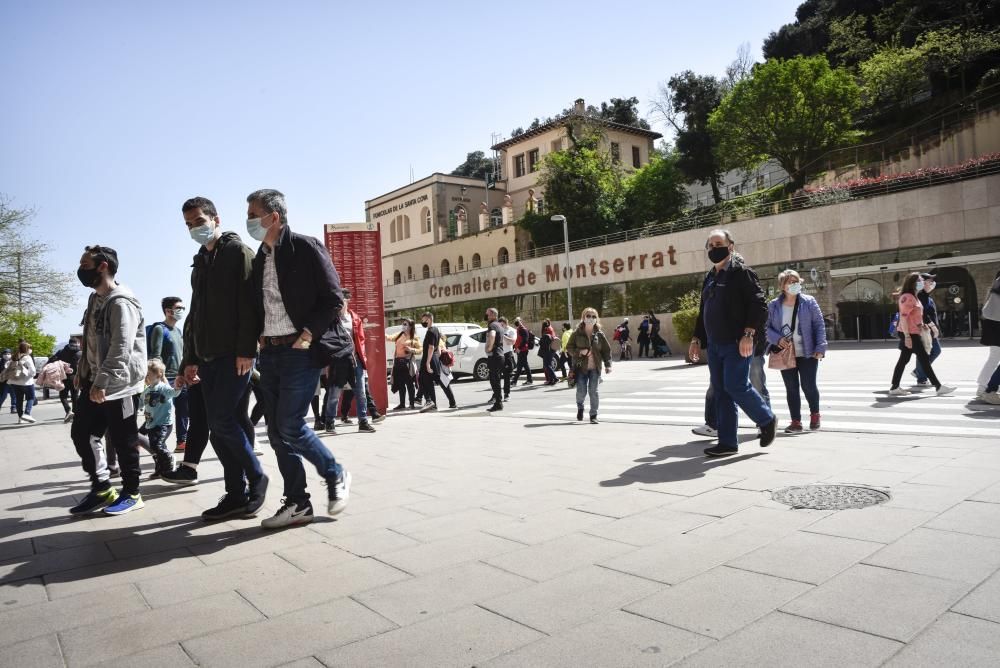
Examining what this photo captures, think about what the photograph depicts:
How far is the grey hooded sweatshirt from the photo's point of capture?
512 centimetres

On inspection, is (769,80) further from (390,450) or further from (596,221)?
(390,450)

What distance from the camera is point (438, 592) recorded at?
A: 325 cm

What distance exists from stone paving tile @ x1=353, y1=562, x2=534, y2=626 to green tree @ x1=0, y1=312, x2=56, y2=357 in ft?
133

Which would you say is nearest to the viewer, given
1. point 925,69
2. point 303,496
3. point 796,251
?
point 303,496

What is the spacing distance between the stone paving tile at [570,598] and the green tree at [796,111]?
117 feet

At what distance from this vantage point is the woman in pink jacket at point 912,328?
1044 centimetres

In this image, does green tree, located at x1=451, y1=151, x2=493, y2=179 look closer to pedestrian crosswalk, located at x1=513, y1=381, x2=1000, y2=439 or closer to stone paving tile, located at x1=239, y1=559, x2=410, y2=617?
pedestrian crosswalk, located at x1=513, y1=381, x2=1000, y2=439

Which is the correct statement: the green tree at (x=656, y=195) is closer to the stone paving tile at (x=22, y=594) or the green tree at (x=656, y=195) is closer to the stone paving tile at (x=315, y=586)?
the stone paving tile at (x=315, y=586)

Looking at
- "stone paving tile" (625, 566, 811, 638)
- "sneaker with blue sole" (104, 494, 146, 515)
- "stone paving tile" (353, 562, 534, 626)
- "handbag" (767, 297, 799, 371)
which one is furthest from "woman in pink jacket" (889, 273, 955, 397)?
"sneaker with blue sole" (104, 494, 146, 515)

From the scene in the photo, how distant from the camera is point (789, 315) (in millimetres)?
8055

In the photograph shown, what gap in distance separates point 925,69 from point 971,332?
16.9m

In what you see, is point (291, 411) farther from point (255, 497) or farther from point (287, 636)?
point (287, 636)

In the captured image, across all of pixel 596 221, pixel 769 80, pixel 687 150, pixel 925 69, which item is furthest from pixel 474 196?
pixel 925 69

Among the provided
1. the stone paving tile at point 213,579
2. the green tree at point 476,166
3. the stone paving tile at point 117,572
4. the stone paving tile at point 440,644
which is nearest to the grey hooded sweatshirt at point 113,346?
the stone paving tile at point 117,572
